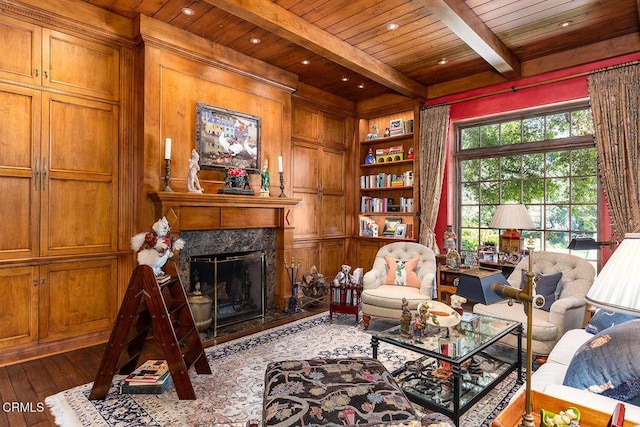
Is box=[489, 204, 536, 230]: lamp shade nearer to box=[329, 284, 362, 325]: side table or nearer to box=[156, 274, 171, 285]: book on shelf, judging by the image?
box=[329, 284, 362, 325]: side table

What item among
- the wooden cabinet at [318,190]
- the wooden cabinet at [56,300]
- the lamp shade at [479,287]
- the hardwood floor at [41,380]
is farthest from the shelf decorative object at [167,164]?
the lamp shade at [479,287]

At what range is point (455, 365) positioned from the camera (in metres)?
2.05

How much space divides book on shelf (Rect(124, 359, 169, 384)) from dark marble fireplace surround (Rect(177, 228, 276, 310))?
1150 millimetres

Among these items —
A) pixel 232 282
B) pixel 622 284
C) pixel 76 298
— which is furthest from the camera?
pixel 232 282

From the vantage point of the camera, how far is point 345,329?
381 cm

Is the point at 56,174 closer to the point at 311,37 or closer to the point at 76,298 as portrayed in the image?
the point at 76,298

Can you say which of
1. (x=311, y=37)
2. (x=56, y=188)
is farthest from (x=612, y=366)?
(x=56, y=188)

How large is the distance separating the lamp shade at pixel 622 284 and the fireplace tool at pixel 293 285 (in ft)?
12.6

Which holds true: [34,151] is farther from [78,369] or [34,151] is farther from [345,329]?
[345,329]

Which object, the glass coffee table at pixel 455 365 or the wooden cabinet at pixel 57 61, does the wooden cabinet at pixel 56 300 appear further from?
the glass coffee table at pixel 455 365

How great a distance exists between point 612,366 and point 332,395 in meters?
1.16

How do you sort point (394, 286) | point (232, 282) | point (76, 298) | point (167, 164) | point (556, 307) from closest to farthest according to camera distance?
point (556, 307), point (76, 298), point (167, 164), point (394, 286), point (232, 282)

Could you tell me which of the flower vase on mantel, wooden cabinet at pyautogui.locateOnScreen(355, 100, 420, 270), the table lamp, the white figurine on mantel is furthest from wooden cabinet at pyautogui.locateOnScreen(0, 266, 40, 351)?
the table lamp

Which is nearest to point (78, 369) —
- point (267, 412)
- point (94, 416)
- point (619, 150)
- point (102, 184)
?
point (94, 416)
